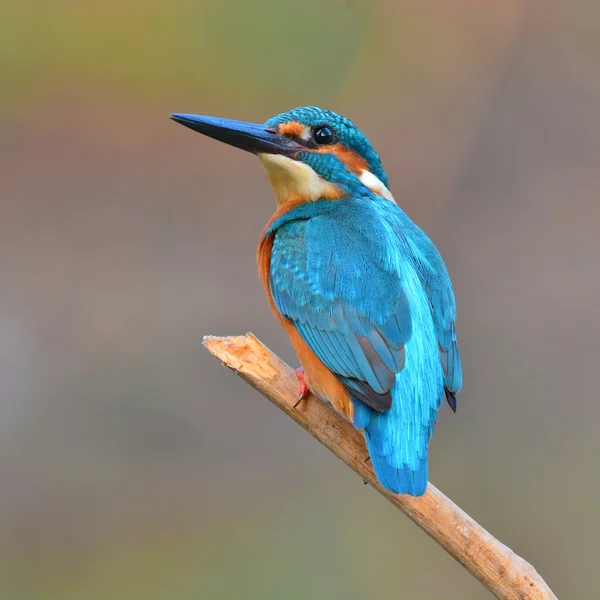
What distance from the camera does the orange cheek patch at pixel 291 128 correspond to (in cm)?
203

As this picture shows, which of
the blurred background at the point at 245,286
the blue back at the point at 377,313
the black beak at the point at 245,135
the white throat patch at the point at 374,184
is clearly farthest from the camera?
the blurred background at the point at 245,286

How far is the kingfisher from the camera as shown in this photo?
165cm

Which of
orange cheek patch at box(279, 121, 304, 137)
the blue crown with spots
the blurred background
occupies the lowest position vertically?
the blurred background

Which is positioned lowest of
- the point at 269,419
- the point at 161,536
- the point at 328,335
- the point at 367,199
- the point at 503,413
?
the point at 161,536

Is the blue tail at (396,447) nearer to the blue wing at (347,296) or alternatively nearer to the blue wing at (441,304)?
the blue wing at (347,296)

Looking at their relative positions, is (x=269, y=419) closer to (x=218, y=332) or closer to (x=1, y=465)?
(x=218, y=332)

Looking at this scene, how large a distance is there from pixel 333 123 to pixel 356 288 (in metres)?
0.45

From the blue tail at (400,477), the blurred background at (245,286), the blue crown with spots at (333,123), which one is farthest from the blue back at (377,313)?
the blurred background at (245,286)

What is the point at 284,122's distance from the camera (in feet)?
6.68

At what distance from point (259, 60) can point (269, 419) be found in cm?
156

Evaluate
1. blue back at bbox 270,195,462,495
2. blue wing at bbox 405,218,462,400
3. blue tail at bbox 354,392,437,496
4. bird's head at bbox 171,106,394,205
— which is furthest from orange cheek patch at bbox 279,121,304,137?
blue tail at bbox 354,392,437,496

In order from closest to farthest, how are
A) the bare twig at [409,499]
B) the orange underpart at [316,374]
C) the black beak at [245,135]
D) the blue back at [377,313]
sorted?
the bare twig at [409,499] < the blue back at [377,313] < the orange underpart at [316,374] < the black beak at [245,135]

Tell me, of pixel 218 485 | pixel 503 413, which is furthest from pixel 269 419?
pixel 503 413

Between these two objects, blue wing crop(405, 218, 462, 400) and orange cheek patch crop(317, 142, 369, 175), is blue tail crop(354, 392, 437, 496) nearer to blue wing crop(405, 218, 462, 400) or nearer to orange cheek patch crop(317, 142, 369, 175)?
blue wing crop(405, 218, 462, 400)
